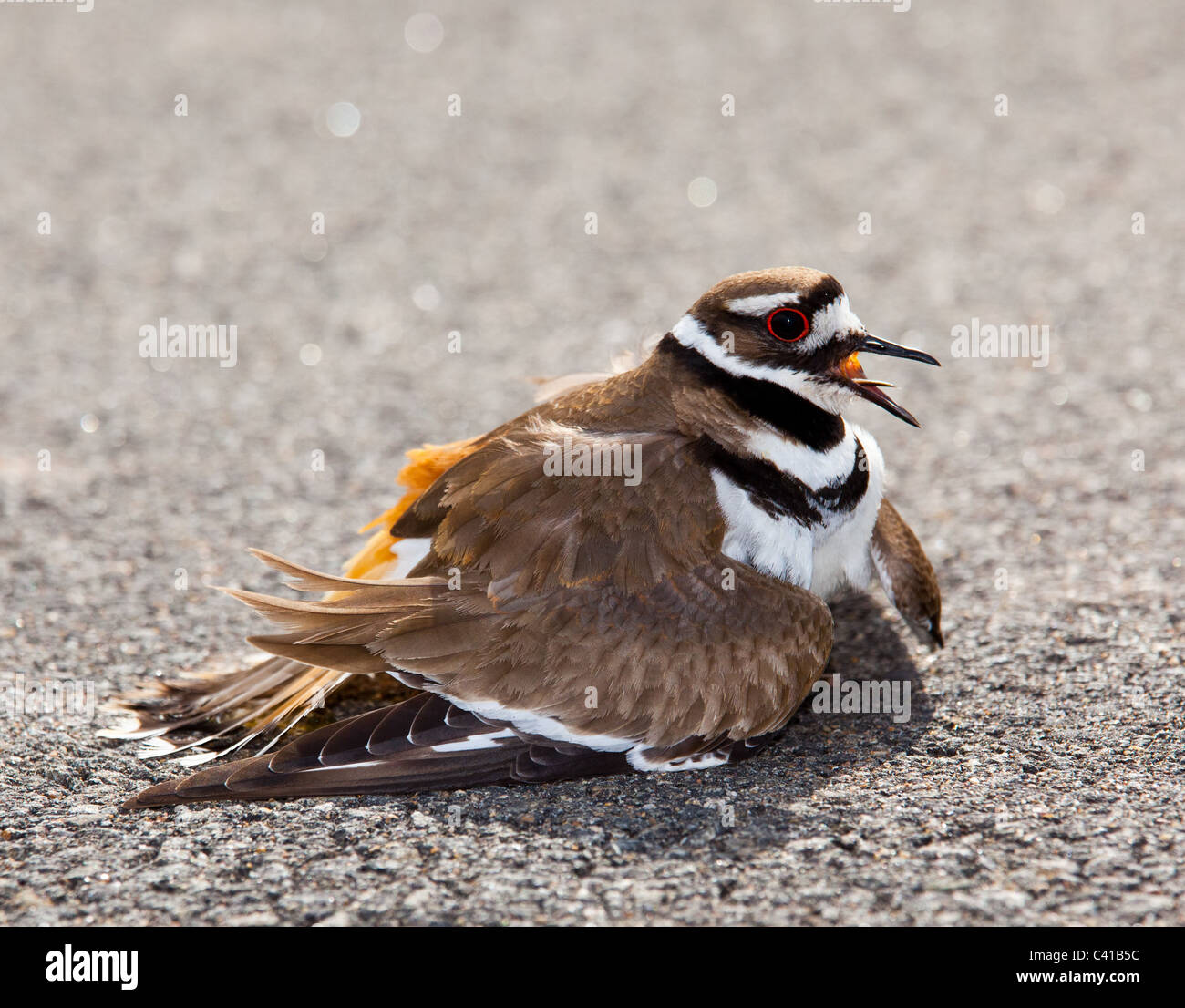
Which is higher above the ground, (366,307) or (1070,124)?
(1070,124)

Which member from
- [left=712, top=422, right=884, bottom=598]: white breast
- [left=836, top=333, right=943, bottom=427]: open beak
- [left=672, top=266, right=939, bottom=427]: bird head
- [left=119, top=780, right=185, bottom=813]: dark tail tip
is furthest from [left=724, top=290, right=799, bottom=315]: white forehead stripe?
[left=119, top=780, right=185, bottom=813]: dark tail tip

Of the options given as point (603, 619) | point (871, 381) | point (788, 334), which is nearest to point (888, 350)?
point (871, 381)

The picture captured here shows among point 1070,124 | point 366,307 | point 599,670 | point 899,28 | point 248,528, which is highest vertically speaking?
point 899,28

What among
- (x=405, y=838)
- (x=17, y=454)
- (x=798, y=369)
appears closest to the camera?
(x=405, y=838)

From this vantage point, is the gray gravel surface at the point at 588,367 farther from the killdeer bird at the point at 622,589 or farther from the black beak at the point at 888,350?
the black beak at the point at 888,350

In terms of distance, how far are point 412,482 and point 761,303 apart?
5.25ft

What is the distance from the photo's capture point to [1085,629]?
5277 millimetres

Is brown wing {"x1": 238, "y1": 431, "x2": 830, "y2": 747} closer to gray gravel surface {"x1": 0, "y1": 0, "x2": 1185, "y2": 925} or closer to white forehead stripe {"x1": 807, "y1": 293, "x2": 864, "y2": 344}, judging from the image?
gray gravel surface {"x1": 0, "y1": 0, "x2": 1185, "y2": 925}

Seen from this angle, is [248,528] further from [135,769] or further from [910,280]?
[910,280]

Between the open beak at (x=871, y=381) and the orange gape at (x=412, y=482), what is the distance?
57.7 inches

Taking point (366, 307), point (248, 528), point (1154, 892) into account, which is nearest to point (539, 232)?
point (366, 307)

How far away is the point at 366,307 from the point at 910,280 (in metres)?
3.68

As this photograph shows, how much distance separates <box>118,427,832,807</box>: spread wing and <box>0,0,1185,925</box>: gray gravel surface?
0.14 metres

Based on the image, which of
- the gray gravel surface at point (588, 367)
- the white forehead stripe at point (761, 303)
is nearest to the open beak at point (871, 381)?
the white forehead stripe at point (761, 303)
